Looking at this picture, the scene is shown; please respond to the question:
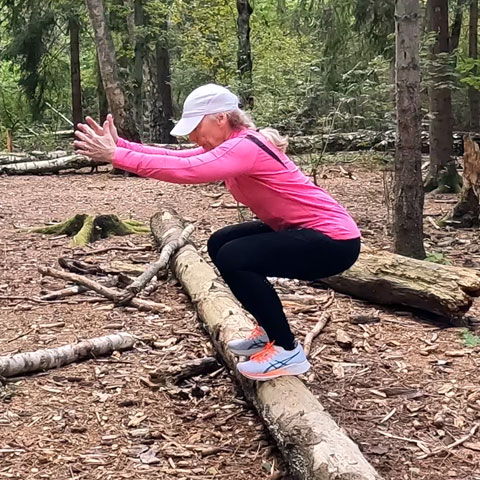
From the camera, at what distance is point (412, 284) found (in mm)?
5184

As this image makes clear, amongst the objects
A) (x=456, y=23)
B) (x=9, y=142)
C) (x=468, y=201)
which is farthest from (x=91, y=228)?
(x=9, y=142)

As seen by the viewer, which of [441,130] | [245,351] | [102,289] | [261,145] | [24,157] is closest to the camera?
[261,145]

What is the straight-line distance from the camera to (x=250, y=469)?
10.7ft

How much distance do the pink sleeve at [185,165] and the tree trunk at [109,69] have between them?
11.8 metres

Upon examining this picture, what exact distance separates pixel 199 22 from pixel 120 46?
13.1 feet

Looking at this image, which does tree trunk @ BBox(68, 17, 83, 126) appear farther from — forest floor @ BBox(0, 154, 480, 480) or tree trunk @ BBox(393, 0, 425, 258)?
tree trunk @ BBox(393, 0, 425, 258)

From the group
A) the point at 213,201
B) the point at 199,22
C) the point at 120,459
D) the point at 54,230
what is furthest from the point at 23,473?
the point at 199,22

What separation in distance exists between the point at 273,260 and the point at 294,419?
80 centimetres

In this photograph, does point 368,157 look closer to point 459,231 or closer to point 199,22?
point 459,231

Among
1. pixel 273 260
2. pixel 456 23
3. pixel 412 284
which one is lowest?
pixel 412 284

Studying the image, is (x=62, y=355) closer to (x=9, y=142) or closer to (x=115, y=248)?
(x=115, y=248)

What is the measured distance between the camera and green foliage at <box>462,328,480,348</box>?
15.4 feet

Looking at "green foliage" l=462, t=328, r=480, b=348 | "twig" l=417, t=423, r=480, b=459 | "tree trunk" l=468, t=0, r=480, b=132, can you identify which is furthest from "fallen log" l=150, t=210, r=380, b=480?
"tree trunk" l=468, t=0, r=480, b=132

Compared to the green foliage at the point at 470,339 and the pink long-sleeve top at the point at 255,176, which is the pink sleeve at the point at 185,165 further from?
the green foliage at the point at 470,339
